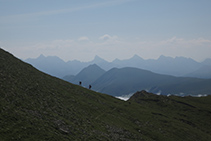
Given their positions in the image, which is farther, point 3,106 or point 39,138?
point 3,106

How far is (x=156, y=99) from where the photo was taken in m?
134

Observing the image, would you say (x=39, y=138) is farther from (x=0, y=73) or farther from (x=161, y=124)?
(x=161, y=124)

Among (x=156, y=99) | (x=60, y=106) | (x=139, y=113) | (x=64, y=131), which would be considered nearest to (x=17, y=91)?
(x=60, y=106)

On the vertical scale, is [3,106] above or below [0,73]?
below

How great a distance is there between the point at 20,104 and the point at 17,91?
8.86 meters

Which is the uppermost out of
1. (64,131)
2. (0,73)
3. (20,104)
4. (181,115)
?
(0,73)

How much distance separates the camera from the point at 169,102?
130500mm

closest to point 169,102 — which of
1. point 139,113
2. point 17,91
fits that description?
point 139,113

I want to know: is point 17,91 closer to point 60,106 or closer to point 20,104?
point 20,104

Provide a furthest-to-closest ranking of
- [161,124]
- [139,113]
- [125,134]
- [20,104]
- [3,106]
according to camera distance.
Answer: [139,113] → [161,124] → [125,134] → [20,104] → [3,106]

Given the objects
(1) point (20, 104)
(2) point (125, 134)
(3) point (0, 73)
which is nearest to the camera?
(1) point (20, 104)

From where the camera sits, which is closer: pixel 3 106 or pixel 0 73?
pixel 3 106

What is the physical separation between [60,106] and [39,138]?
23917mm

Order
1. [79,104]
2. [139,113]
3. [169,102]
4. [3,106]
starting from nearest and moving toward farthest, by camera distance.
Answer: [3,106] < [79,104] < [139,113] < [169,102]
